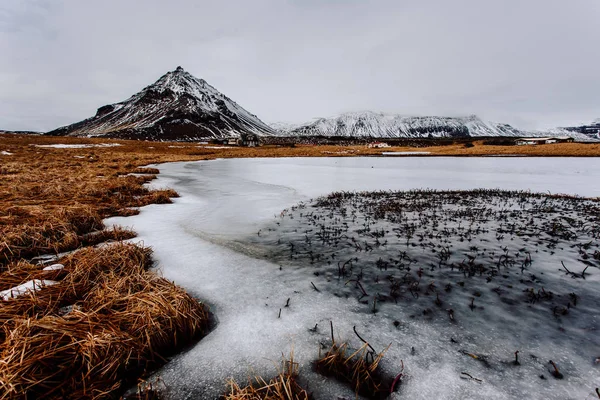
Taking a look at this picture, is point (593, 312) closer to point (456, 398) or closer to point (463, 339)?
point (463, 339)

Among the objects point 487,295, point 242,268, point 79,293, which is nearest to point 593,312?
point 487,295

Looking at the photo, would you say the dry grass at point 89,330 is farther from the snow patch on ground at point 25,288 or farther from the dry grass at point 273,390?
the dry grass at point 273,390

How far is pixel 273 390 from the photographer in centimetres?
272

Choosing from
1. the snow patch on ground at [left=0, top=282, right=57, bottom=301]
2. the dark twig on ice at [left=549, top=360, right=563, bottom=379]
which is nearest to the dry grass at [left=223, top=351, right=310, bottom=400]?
the dark twig on ice at [left=549, top=360, right=563, bottom=379]

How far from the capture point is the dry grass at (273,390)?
2.54 metres

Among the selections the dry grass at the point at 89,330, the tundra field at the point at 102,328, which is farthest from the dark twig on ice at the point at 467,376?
the dry grass at the point at 89,330

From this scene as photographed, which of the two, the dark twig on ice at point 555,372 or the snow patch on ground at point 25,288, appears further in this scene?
the snow patch on ground at point 25,288

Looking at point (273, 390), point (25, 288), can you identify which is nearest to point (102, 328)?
point (25, 288)

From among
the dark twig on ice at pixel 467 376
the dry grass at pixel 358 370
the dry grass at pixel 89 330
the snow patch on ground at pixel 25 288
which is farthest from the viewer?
the snow patch on ground at pixel 25 288

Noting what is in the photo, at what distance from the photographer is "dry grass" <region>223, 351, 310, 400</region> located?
2.54m

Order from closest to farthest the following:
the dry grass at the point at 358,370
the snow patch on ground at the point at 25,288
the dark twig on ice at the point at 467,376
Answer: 1. the dry grass at the point at 358,370
2. the dark twig on ice at the point at 467,376
3. the snow patch on ground at the point at 25,288

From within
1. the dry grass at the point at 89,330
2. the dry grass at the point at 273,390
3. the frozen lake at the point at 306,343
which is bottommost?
the frozen lake at the point at 306,343

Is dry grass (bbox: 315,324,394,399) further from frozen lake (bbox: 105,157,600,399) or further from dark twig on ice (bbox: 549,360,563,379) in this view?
dark twig on ice (bbox: 549,360,563,379)

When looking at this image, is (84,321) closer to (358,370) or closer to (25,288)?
(25,288)
